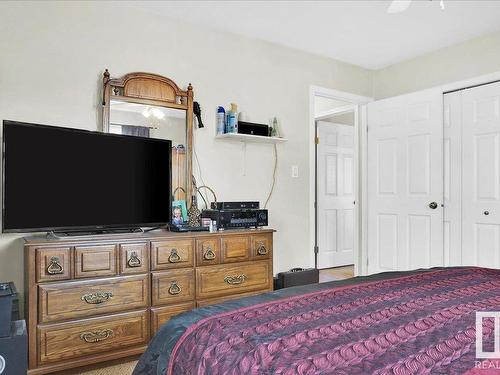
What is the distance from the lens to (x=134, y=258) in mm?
2459

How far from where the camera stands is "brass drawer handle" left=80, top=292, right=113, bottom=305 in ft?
7.57

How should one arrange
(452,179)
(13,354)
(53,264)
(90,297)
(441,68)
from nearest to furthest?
(13,354) → (53,264) → (90,297) → (452,179) → (441,68)

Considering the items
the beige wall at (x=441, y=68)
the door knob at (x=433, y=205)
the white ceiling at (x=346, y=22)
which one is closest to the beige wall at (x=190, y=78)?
the white ceiling at (x=346, y=22)

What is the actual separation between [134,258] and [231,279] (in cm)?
73

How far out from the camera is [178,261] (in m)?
2.62

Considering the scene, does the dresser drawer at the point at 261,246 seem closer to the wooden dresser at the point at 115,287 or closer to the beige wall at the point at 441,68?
the wooden dresser at the point at 115,287

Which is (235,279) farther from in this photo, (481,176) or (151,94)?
(481,176)

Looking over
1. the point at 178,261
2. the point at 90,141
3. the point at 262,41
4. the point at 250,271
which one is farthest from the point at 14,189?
the point at 262,41

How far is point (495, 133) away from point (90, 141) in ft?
10.6

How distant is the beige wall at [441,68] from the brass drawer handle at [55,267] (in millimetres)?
3650

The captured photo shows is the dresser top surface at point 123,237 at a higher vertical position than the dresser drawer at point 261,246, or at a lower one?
higher

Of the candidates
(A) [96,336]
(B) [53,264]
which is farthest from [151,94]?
(A) [96,336]

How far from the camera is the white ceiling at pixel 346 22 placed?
2.95 metres

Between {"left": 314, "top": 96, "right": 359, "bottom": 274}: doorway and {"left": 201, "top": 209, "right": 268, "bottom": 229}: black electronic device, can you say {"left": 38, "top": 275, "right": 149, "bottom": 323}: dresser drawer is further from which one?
{"left": 314, "top": 96, "right": 359, "bottom": 274}: doorway
